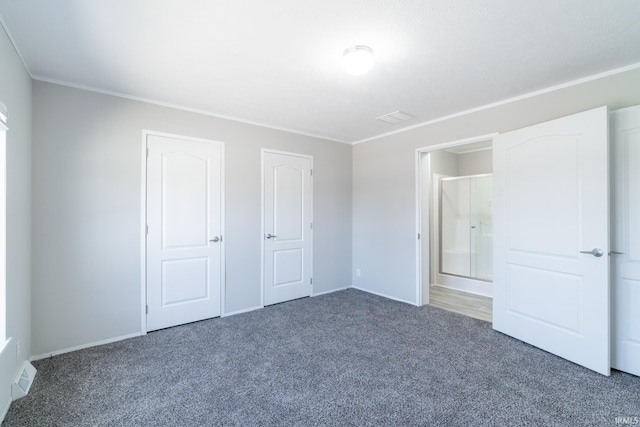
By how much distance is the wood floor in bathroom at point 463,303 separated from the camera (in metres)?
3.72

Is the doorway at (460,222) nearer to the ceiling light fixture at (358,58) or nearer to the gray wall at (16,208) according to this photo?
the ceiling light fixture at (358,58)

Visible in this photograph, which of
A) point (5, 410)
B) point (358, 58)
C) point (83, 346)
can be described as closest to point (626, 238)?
point (358, 58)

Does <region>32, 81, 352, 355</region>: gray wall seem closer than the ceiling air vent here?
Yes

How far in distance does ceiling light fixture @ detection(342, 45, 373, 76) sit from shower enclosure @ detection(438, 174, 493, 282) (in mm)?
3778

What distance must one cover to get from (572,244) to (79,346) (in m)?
4.46

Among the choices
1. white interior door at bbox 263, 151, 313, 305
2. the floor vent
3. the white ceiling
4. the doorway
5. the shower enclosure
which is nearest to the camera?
the white ceiling

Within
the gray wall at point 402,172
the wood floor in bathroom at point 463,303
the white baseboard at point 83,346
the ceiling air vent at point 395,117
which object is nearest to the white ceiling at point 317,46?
the gray wall at point 402,172

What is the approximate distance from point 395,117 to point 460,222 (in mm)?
2771

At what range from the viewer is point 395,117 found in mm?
3627

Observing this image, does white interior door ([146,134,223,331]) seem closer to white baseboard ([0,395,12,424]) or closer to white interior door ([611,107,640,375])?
white baseboard ([0,395,12,424])

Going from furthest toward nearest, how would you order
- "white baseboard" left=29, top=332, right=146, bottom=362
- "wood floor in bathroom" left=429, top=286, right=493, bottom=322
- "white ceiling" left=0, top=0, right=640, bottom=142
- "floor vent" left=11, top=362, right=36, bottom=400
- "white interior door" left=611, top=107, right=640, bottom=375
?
"wood floor in bathroom" left=429, top=286, right=493, bottom=322 < "white baseboard" left=29, top=332, right=146, bottom=362 < "white interior door" left=611, top=107, right=640, bottom=375 < "floor vent" left=11, top=362, right=36, bottom=400 < "white ceiling" left=0, top=0, right=640, bottom=142

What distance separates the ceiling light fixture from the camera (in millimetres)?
2084

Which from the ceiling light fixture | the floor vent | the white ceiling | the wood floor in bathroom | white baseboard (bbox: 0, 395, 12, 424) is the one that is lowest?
the wood floor in bathroom

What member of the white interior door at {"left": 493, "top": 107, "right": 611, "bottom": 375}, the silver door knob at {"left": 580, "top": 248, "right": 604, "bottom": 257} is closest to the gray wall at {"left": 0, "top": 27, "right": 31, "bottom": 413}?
the white interior door at {"left": 493, "top": 107, "right": 611, "bottom": 375}
